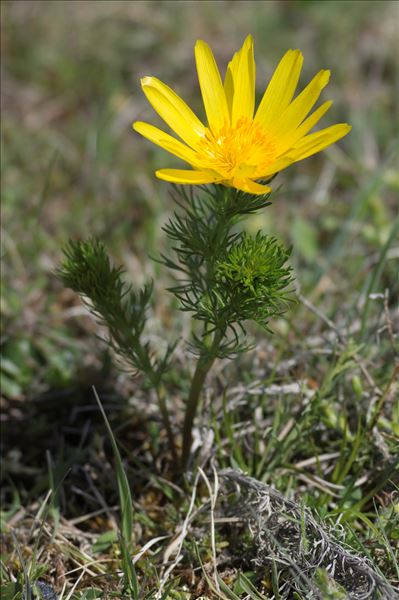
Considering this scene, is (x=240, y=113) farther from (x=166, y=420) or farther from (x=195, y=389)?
(x=166, y=420)

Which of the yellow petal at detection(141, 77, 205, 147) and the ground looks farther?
the ground

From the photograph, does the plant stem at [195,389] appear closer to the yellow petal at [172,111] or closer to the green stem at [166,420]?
the green stem at [166,420]

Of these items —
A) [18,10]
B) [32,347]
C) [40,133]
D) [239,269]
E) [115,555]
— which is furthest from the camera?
[18,10]

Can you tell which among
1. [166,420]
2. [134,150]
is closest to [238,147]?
[166,420]

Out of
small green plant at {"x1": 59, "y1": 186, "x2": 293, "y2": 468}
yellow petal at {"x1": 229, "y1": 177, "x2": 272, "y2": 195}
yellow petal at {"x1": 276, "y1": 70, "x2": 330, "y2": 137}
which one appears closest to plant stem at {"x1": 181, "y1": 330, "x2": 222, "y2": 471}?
small green plant at {"x1": 59, "y1": 186, "x2": 293, "y2": 468}

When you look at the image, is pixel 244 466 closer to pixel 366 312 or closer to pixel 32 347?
pixel 366 312

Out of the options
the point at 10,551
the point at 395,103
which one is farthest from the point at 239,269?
the point at 395,103

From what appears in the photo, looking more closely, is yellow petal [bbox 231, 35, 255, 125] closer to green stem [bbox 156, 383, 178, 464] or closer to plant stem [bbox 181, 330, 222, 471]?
plant stem [bbox 181, 330, 222, 471]
